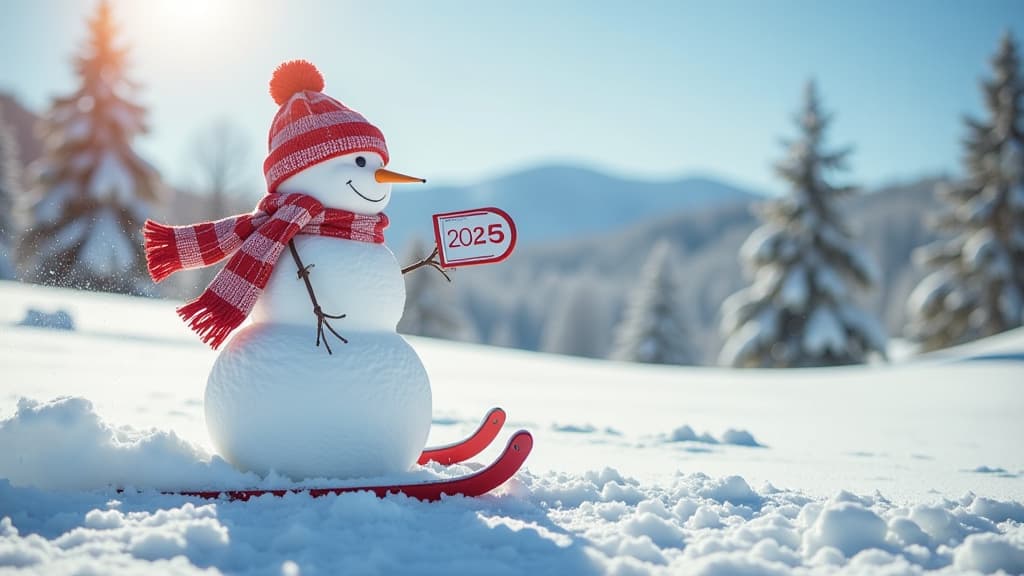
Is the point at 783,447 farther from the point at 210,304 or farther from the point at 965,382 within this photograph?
the point at 965,382

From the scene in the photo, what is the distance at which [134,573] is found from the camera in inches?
60.4

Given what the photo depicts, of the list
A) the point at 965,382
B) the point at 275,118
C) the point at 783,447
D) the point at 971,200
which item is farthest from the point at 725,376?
the point at 971,200

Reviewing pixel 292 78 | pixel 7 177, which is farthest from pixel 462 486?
pixel 7 177

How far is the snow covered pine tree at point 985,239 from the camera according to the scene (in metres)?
15.5

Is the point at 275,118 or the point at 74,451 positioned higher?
the point at 275,118

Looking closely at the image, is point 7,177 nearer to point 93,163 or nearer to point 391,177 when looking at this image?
point 93,163

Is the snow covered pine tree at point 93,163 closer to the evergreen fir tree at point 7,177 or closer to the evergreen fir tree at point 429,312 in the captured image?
the evergreen fir tree at point 7,177

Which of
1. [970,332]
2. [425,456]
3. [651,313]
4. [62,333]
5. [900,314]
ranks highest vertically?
[900,314]

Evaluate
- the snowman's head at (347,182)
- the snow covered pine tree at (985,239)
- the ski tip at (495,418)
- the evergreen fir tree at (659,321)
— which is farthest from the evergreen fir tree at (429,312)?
the snowman's head at (347,182)

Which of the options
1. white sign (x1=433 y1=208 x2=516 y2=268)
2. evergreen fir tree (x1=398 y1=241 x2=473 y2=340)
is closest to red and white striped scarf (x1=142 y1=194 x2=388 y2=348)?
white sign (x1=433 y1=208 x2=516 y2=268)

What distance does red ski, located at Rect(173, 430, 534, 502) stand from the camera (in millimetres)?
2211

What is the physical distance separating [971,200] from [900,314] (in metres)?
35.2

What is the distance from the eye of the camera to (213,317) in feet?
8.05

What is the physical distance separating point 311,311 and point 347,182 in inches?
19.2
